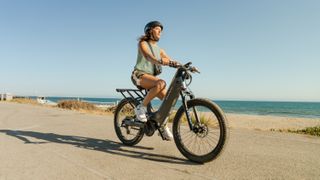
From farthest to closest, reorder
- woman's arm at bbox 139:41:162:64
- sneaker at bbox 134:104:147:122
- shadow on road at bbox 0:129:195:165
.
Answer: sneaker at bbox 134:104:147:122
woman's arm at bbox 139:41:162:64
shadow on road at bbox 0:129:195:165

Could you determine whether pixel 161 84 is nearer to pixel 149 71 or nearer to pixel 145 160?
pixel 149 71

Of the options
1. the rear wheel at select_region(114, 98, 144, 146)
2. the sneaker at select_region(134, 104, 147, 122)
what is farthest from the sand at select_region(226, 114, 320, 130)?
the sneaker at select_region(134, 104, 147, 122)

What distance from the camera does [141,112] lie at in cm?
517

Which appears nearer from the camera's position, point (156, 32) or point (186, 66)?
point (186, 66)

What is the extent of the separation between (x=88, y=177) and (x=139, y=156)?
130 cm

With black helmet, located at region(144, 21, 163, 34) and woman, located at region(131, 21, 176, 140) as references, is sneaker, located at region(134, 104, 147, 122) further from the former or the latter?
black helmet, located at region(144, 21, 163, 34)

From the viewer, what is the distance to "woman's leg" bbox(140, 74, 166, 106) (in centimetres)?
500

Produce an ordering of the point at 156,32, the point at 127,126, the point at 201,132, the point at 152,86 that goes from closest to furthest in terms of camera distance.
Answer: the point at 201,132, the point at 152,86, the point at 156,32, the point at 127,126

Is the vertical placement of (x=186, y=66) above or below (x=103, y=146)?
above

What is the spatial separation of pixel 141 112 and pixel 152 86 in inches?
18.6

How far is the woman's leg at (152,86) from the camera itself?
16.4ft

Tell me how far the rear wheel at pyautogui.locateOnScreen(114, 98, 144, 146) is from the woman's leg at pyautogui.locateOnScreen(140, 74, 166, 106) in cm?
63

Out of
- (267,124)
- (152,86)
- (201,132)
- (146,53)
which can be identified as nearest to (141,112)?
(152,86)

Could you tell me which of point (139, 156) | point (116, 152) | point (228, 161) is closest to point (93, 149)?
point (116, 152)
